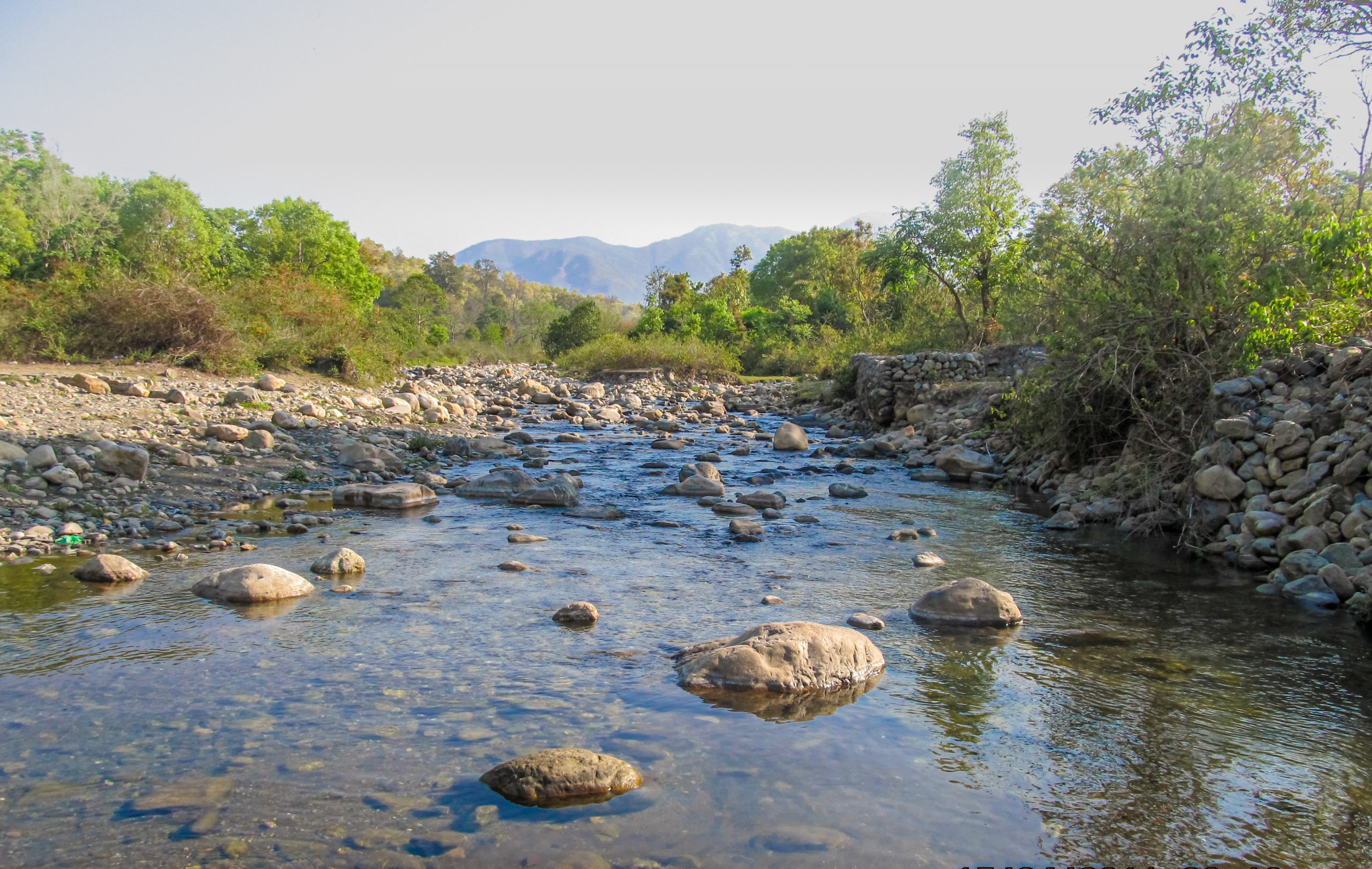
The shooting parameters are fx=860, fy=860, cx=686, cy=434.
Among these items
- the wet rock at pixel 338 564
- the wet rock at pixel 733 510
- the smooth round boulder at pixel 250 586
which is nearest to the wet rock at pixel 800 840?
the smooth round boulder at pixel 250 586

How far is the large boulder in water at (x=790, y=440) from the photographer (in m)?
17.1

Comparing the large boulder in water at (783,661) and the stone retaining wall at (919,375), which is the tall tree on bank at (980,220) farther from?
the large boulder in water at (783,661)


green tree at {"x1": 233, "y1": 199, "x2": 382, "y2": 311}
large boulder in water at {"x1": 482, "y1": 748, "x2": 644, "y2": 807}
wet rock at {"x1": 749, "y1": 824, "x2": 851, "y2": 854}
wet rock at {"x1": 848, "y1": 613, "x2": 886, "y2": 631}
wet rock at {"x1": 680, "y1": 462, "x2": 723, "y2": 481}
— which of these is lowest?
wet rock at {"x1": 749, "y1": 824, "x2": 851, "y2": 854}

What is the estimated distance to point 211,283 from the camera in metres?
20.8

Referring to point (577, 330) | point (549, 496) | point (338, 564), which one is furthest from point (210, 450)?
point (577, 330)

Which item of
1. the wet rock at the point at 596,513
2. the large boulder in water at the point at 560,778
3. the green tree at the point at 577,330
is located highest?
the green tree at the point at 577,330

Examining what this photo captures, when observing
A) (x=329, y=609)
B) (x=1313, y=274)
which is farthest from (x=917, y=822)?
(x=1313, y=274)

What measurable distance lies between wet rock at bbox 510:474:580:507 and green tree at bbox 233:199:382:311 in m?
31.3

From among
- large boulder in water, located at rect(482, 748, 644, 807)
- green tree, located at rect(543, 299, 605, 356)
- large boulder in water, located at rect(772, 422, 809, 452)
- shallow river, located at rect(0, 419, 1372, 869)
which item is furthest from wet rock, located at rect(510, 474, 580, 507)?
green tree, located at rect(543, 299, 605, 356)

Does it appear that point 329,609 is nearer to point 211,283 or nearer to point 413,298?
point 211,283

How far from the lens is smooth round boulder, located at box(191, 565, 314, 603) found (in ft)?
21.2

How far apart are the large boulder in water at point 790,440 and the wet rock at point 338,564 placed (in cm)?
1071

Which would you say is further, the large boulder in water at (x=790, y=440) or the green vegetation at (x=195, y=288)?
the green vegetation at (x=195, y=288)

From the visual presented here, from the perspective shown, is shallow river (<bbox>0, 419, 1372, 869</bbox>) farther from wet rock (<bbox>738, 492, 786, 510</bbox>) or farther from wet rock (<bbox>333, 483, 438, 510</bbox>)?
wet rock (<bbox>738, 492, 786, 510</bbox>)
